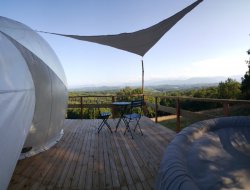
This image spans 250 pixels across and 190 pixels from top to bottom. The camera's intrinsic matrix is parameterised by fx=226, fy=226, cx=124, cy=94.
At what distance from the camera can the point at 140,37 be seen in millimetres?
4805

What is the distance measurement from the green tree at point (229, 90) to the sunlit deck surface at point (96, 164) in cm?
1286

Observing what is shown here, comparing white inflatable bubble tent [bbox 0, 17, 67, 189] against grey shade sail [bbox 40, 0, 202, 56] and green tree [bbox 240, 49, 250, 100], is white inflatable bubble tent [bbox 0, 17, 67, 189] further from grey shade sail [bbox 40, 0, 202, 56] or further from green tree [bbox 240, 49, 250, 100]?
green tree [bbox 240, 49, 250, 100]

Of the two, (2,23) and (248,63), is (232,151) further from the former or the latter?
(248,63)

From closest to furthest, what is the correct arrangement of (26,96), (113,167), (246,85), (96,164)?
(26,96), (113,167), (96,164), (246,85)

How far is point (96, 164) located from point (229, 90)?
15.6 meters

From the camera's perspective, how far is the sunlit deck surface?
9.03 ft

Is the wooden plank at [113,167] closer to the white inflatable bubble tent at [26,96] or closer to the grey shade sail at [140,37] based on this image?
the white inflatable bubble tent at [26,96]

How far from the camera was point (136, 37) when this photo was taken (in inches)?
189

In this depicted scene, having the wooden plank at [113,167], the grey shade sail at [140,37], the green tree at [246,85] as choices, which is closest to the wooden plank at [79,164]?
the wooden plank at [113,167]

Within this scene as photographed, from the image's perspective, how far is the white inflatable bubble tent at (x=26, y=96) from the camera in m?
1.69

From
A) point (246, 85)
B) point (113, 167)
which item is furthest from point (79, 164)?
point (246, 85)

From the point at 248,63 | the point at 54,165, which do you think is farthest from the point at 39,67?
the point at 248,63

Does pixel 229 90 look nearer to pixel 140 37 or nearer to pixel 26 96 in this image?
pixel 140 37

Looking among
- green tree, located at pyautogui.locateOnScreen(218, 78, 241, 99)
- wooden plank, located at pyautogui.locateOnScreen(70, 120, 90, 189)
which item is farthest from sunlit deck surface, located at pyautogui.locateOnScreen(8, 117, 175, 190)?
green tree, located at pyautogui.locateOnScreen(218, 78, 241, 99)
